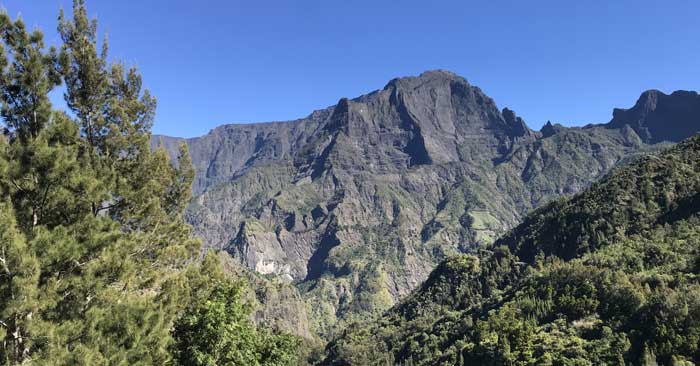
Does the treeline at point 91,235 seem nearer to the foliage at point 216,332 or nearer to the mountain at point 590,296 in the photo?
the foliage at point 216,332

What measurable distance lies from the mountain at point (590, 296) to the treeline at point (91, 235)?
3098 inches

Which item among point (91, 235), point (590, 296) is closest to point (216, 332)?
point (91, 235)

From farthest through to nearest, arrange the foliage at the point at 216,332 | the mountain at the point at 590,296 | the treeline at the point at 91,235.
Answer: the mountain at the point at 590,296 < the foliage at the point at 216,332 < the treeline at the point at 91,235

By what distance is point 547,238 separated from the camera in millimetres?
190875

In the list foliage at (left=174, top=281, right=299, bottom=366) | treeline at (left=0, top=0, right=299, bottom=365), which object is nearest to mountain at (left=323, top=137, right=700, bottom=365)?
foliage at (left=174, top=281, right=299, bottom=366)

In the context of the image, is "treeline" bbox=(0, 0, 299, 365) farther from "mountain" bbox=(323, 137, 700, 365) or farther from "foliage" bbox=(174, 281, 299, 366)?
"mountain" bbox=(323, 137, 700, 365)

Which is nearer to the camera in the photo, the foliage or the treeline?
the treeline

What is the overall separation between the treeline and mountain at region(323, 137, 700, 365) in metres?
78.7

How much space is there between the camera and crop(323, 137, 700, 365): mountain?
8075 cm

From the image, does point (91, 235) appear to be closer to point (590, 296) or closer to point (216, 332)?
point (216, 332)

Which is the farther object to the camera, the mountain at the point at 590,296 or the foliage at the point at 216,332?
the mountain at the point at 590,296

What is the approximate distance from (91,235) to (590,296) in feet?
361

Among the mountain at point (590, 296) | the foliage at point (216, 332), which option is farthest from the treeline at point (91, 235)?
the mountain at point (590, 296)

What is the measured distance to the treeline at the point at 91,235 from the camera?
11.9m
